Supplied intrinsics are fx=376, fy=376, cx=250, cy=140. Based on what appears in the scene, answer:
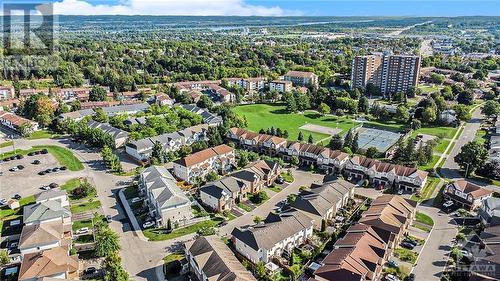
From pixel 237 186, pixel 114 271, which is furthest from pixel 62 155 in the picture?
pixel 114 271

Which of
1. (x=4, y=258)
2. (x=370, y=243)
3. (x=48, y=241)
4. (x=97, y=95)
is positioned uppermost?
(x=97, y=95)

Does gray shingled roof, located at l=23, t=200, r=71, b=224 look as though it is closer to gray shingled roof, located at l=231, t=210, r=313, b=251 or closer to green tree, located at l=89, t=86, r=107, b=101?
gray shingled roof, located at l=231, t=210, r=313, b=251

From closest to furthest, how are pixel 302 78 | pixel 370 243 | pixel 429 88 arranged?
1. pixel 370 243
2. pixel 429 88
3. pixel 302 78

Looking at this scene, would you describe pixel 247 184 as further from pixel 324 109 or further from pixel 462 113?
pixel 462 113

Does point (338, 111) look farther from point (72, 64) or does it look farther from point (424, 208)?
point (72, 64)

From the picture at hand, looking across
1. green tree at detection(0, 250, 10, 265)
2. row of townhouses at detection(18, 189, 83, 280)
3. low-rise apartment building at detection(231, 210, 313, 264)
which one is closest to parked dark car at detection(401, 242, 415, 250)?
low-rise apartment building at detection(231, 210, 313, 264)

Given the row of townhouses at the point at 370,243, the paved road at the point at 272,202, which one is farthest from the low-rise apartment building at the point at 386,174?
the row of townhouses at the point at 370,243
